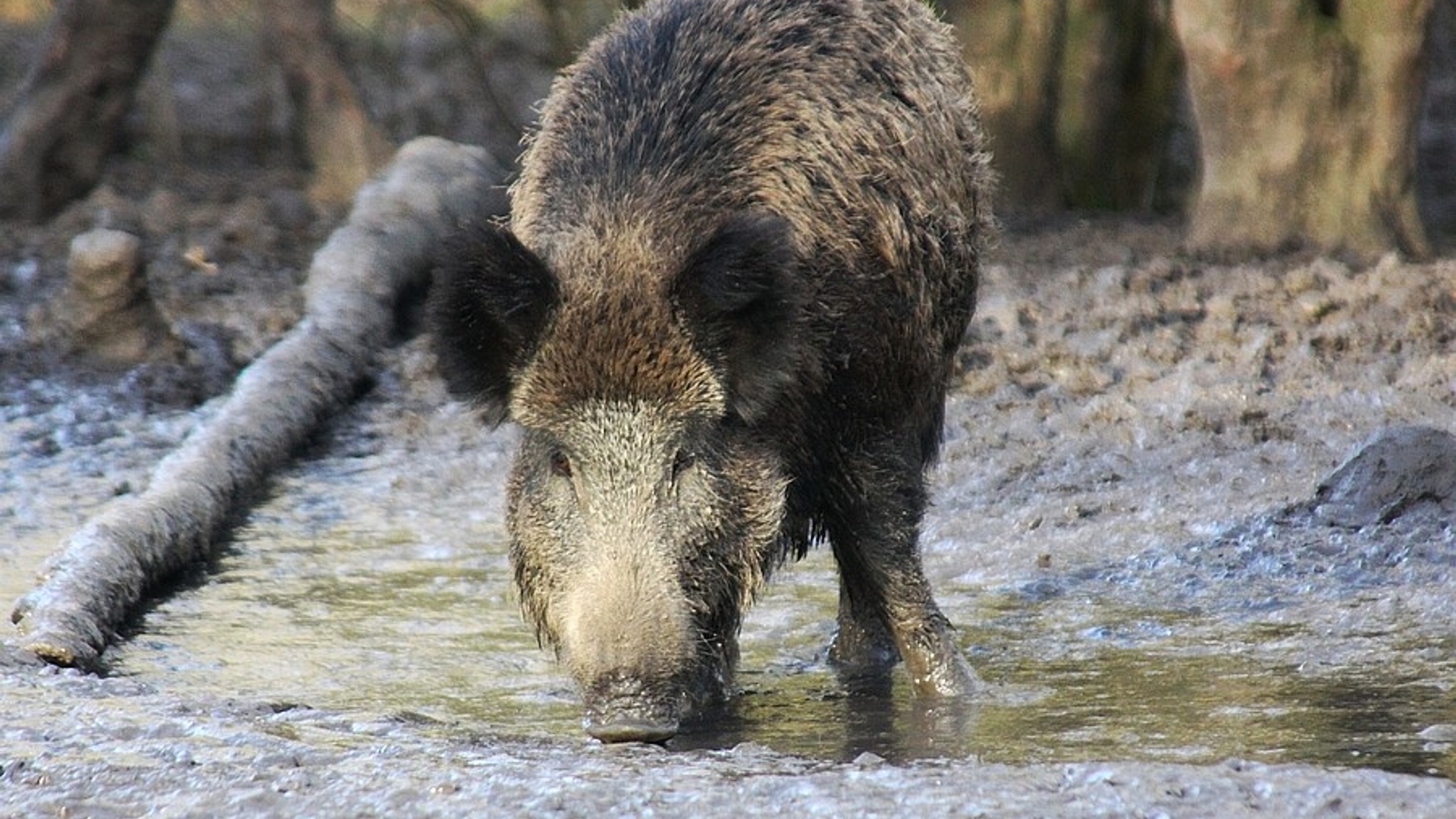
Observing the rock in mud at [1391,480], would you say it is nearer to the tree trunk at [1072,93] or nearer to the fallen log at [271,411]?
the fallen log at [271,411]

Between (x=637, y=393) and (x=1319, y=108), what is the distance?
6.65 meters

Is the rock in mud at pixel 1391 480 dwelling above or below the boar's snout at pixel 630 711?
above

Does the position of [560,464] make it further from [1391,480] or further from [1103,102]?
[1103,102]

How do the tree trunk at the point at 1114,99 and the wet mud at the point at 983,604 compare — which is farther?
the tree trunk at the point at 1114,99

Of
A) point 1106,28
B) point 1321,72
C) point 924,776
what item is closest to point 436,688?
point 924,776

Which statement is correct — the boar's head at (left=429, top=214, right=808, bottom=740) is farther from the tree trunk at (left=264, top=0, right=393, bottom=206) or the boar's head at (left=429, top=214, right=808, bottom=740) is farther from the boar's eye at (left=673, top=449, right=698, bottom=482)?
the tree trunk at (left=264, top=0, right=393, bottom=206)

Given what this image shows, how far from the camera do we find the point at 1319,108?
10547mm

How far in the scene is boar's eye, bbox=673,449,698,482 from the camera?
193 inches

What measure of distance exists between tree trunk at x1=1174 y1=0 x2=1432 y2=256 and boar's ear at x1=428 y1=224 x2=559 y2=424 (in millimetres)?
6475

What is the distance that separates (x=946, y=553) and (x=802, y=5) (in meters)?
2.07

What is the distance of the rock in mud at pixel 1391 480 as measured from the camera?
22.1 ft

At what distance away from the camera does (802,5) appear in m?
5.93

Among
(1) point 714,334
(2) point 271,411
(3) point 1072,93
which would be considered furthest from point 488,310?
(3) point 1072,93

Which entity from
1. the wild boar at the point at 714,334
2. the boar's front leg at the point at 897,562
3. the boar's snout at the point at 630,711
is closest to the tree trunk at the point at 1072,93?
the wild boar at the point at 714,334
